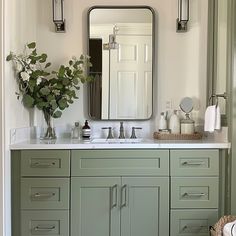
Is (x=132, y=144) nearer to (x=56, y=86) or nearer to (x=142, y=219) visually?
(x=142, y=219)

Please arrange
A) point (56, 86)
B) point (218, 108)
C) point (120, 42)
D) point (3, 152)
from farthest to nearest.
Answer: point (120, 42), point (56, 86), point (218, 108), point (3, 152)

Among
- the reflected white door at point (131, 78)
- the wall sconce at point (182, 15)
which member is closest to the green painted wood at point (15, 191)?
the reflected white door at point (131, 78)

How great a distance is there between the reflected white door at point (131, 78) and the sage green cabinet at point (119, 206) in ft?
2.29

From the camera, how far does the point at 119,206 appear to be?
98.4 inches

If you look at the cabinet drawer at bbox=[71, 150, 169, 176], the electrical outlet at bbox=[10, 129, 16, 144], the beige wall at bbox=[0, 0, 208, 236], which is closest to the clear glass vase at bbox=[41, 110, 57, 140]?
the beige wall at bbox=[0, 0, 208, 236]

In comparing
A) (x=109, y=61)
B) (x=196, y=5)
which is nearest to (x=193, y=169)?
(x=109, y=61)

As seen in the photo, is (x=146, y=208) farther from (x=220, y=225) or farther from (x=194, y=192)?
(x=220, y=225)

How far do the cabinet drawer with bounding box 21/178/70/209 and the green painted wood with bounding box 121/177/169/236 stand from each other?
0.41 m

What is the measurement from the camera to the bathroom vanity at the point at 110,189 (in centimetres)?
249

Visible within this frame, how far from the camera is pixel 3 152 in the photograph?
2.40 meters

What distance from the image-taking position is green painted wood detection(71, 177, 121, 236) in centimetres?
249

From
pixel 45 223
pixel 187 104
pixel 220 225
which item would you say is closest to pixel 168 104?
pixel 187 104

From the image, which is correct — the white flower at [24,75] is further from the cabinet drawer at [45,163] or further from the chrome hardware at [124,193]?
the chrome hardware at [124,193]

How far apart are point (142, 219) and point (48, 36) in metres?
1.62
